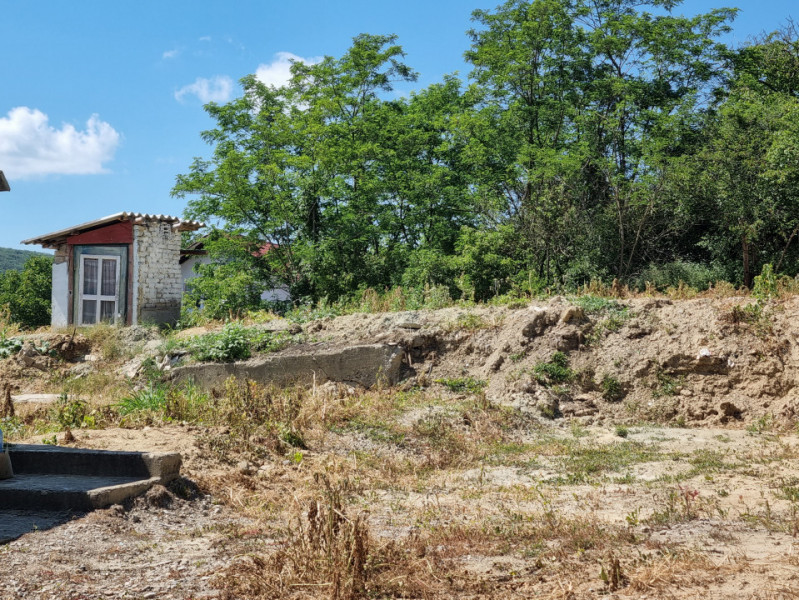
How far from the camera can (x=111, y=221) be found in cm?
2003

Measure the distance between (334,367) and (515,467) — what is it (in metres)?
5.43

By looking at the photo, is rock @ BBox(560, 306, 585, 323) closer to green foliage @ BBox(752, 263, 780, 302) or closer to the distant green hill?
green foliage @ BBox(752, 263, 780, 302)

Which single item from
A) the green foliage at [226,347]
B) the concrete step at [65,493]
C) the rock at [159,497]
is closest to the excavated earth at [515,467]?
the rock at [159,497]

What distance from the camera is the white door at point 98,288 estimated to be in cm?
2033

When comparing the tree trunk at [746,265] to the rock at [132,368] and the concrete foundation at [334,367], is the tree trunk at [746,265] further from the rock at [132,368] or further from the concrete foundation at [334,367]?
the rock at [132,368]

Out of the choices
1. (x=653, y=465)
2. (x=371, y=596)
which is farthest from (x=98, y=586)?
(x=653, y=465)

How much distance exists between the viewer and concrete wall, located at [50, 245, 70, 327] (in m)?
20.6

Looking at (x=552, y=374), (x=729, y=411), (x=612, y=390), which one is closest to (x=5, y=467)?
(x=552, y=374)

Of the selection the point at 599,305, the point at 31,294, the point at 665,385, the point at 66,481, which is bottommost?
the point at 66,481

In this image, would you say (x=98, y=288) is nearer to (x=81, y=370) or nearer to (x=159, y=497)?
(x=81, y=370)

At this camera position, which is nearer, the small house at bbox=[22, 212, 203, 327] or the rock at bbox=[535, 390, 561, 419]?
the rock at bbox=[535, 390, 561, 419]

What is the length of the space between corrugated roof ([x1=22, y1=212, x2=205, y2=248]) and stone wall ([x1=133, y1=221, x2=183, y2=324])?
221mm

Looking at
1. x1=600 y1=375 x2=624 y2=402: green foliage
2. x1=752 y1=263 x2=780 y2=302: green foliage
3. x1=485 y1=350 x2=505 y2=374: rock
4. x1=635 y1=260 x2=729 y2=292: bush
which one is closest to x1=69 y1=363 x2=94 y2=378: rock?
x1=485 y1=350 x2=505 y2=374: rock

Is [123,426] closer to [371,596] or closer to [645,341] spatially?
[371,596]
